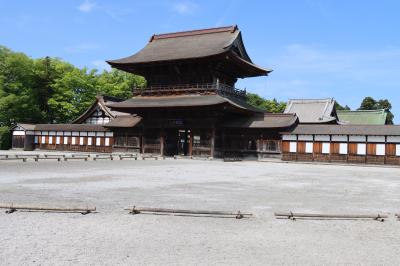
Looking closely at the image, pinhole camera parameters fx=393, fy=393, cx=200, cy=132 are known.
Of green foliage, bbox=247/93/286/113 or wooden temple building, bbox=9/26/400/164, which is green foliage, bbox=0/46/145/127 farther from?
green foliage, bbox=247/93/286/113

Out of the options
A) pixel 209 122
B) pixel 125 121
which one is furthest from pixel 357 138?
pixel 125 121

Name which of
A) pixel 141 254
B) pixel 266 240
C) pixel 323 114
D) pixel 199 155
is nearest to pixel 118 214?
pixel 141 254

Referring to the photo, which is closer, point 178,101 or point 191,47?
point 178,101

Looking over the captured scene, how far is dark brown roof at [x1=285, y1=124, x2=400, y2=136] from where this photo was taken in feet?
100

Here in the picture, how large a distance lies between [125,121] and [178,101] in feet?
28.4

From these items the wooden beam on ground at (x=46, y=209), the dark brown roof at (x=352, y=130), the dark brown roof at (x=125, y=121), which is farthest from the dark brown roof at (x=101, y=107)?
the wooden beam on ground at (x=46, y=209)

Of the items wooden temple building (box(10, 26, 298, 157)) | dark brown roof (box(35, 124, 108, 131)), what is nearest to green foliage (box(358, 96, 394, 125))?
wooden temple building (box(10, 26, 298, 157))

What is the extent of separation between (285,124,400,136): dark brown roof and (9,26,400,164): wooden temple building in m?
0.07

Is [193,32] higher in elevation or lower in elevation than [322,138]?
higher

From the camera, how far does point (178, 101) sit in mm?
35094

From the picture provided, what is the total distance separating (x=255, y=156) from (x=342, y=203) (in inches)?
930

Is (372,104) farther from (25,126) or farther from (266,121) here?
(25,126)

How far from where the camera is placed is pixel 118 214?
909 cm

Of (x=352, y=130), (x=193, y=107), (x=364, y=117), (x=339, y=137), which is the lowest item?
(x=339, y=137)
